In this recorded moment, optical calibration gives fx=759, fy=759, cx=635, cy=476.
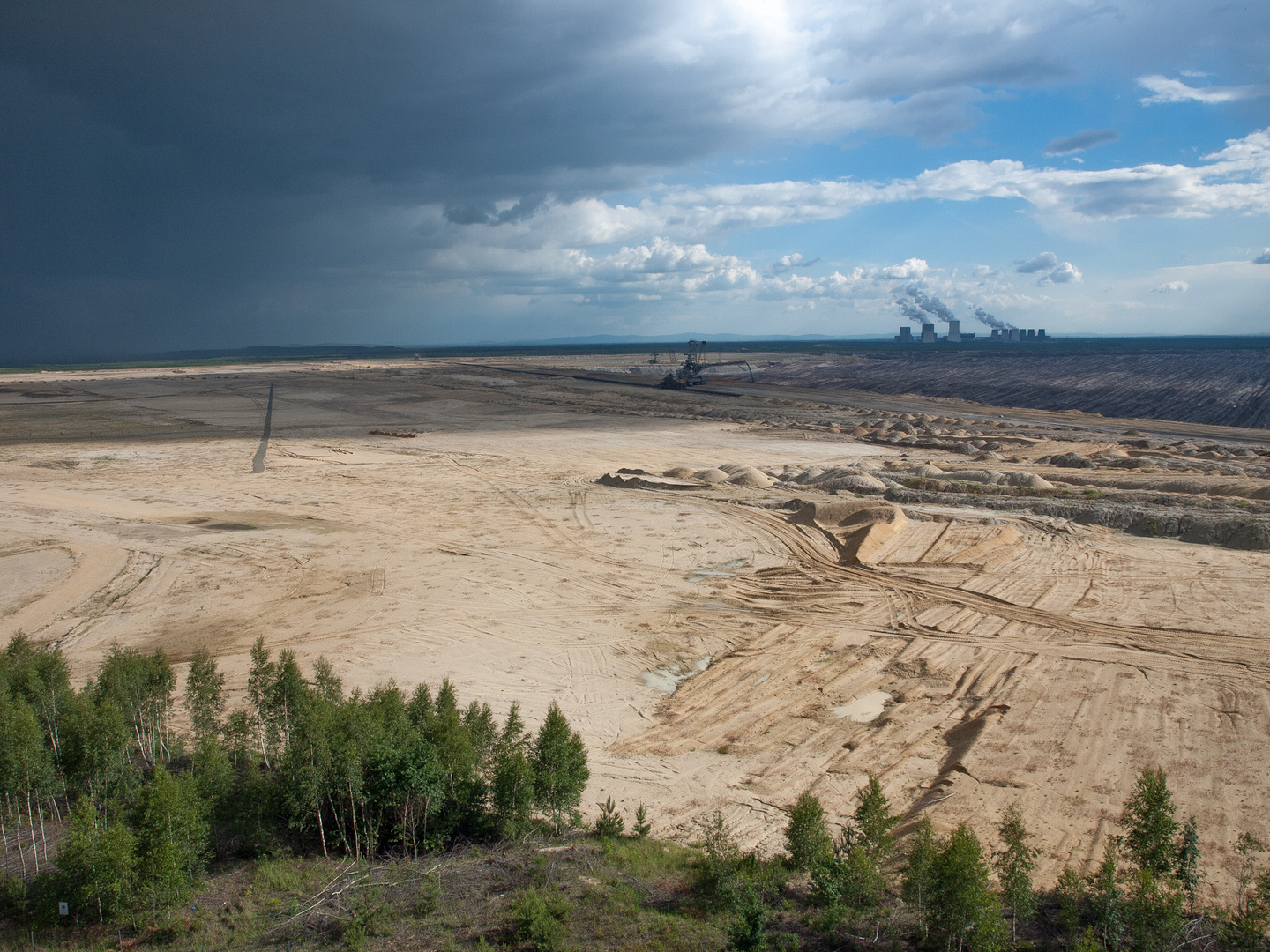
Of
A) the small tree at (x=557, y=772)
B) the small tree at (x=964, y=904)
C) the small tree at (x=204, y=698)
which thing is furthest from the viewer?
the small tree at (x=204, y=698)

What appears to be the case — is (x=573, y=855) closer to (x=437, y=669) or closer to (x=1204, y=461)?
(x=437, y=669)

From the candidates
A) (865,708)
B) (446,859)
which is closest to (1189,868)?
(865,708)

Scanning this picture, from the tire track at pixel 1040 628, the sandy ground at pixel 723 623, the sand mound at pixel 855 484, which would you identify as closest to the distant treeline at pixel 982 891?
the sandy ground at pixel 723 623

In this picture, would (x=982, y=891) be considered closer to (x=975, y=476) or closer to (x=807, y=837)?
(x=807, y=837)

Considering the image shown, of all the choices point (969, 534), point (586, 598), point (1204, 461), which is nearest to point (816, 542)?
point (969, 534)

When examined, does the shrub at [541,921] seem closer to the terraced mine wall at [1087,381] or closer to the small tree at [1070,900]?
the small tree at [1070,900]
